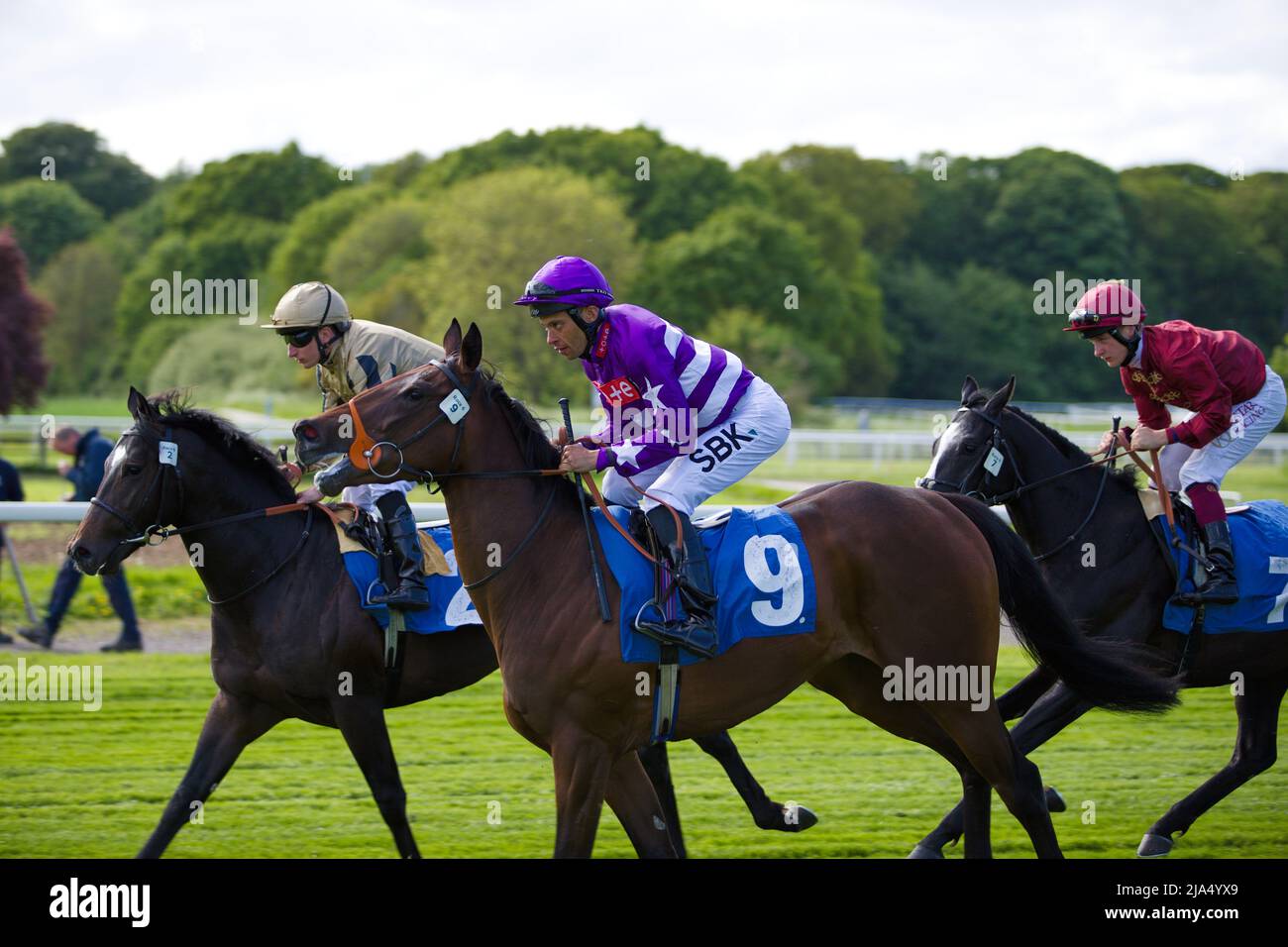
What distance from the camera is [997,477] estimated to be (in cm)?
573

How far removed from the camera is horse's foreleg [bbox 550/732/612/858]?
393 cm

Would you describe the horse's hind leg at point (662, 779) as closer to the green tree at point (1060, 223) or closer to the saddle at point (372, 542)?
the saddle at point (372, 542)

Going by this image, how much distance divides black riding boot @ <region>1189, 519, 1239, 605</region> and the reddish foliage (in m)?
25.4

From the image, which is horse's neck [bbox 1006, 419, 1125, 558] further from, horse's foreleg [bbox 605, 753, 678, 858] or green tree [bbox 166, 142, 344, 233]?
green tree [bbox 166, 142, 344, 233]

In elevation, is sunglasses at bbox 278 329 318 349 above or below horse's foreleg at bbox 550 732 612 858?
above

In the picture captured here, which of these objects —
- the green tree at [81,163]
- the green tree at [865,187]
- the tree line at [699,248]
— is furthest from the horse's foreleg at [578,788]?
the green tree at [81,163]

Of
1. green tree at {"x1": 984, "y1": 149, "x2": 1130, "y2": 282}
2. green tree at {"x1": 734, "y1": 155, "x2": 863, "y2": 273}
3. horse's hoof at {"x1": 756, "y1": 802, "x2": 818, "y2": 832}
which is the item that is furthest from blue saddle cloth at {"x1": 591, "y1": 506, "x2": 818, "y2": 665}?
green tree at {"x1": 984, "y1": 149, "x2": 1130, "y2": 282}

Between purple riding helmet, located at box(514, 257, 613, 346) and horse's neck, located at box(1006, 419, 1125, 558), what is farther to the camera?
horse's neck, located at box(1006, 419, 1125, 558)

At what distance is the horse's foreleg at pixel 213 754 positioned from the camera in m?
4.62

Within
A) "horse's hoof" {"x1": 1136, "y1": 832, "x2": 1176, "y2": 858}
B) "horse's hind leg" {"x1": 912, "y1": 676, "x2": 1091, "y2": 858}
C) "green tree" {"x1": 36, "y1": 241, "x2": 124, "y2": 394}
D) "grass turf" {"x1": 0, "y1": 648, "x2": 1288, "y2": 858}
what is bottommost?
"grass turf" {"x1": 0, "y1": 648, "x2": 1288, "y2": 858}

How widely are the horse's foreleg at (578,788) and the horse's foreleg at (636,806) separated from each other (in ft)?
0.95

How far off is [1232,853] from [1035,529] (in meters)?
A: 1.44
